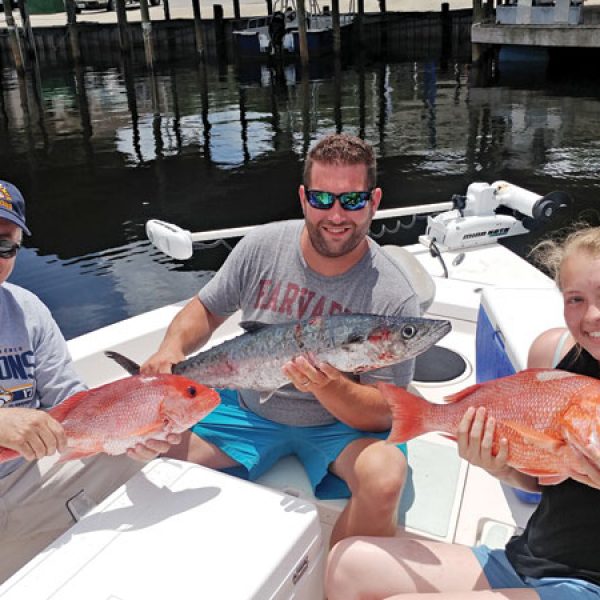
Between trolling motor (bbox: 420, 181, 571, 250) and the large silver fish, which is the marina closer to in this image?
trolling motor (bbox: 420, 181, 571, 250)

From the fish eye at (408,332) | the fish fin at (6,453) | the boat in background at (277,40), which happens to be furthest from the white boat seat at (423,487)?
the boat in background at (277,40)

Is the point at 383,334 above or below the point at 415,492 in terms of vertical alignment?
above

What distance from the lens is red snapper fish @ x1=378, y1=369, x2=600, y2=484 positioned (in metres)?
2.04

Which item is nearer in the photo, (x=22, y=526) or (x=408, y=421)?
(x=408, y=421)

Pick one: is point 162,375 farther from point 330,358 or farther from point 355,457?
point 355,457

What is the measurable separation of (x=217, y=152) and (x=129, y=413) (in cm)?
1914

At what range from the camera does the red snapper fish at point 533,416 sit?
2.04 m

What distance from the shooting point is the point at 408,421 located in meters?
2.43

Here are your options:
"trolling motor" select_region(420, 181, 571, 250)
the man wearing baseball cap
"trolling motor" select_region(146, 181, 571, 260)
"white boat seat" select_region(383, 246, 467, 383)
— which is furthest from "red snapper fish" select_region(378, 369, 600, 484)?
"trolling motor" select_region(420, 181, 571, 250)

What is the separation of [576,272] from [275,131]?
2201cm

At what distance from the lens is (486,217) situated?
655 centimetres

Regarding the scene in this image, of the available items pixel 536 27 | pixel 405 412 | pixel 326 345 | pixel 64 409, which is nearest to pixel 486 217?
pixel 326 345

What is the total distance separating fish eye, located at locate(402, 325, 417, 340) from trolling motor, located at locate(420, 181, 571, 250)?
12.3ft

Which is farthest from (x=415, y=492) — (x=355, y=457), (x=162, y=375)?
(x=162, y=375)
